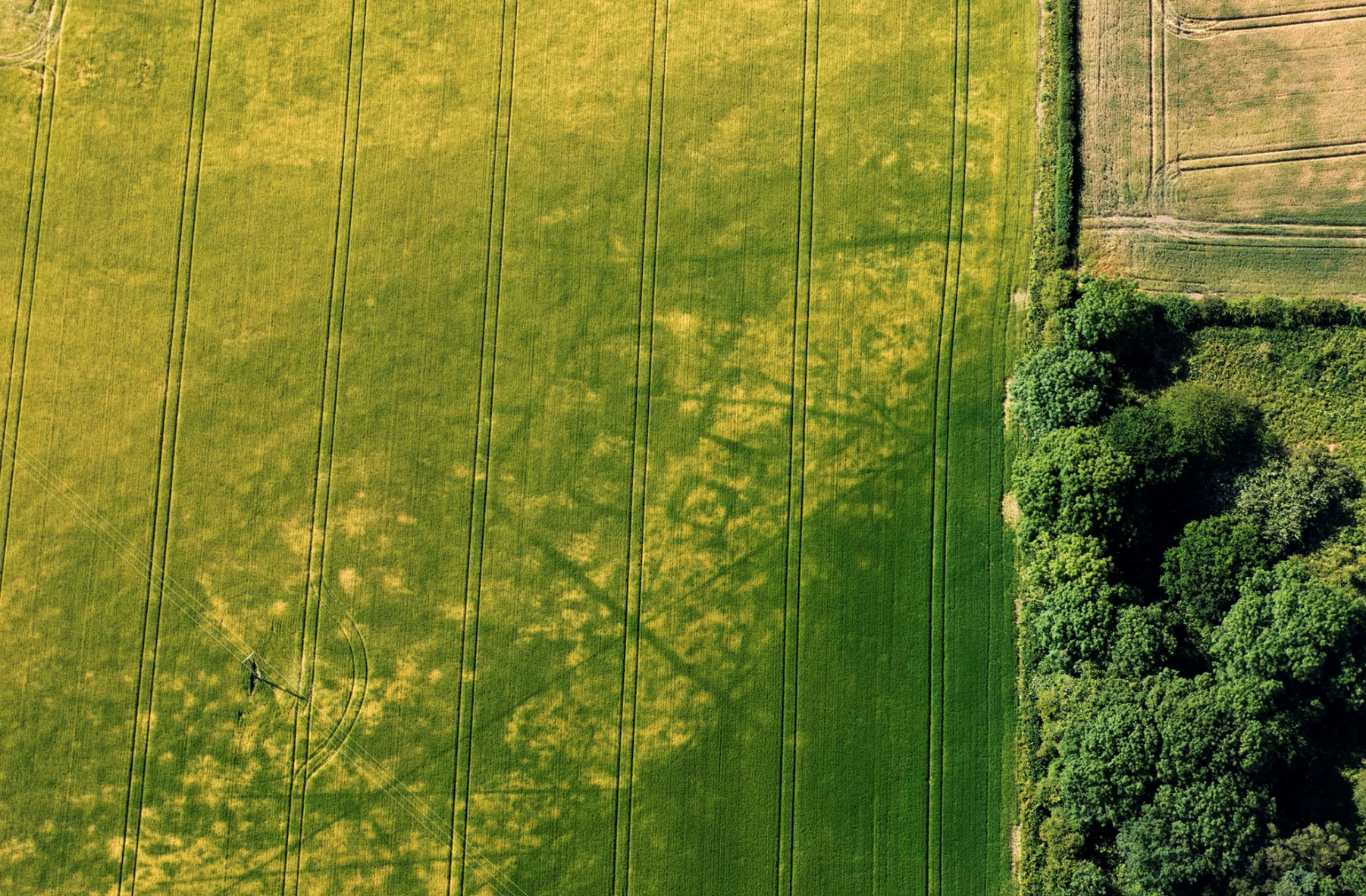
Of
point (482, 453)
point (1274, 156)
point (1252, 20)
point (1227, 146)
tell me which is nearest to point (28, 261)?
point (482, 453)

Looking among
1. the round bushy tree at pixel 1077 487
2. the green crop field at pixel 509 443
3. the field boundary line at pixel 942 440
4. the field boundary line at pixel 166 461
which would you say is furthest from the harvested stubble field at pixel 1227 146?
the field boundary line at pixel 166 461

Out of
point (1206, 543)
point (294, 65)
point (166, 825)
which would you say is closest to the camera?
point (1206, 543)

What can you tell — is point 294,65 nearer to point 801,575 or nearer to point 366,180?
point 366,180

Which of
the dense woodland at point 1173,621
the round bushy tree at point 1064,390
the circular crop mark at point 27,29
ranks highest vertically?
the circular crop mark at point 27,29

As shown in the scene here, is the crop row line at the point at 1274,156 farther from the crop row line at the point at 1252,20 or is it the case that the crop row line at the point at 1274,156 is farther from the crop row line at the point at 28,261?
the crop row line at the point at 28,261

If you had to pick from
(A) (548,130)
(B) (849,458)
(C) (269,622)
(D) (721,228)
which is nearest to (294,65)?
(A) (548,130)

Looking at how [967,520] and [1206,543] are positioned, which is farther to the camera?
[967,520]

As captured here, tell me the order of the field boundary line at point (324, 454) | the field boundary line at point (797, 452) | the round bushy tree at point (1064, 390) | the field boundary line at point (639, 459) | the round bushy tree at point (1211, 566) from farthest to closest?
the field boundary line at point (324, 454) < the field boundary line at point (639, 459) < the field boundary line at point (797, 452) < the round bushy tree at point (1064, 390) < the round bushy tree at point (1211, 566)
